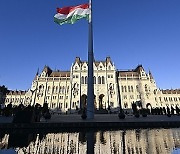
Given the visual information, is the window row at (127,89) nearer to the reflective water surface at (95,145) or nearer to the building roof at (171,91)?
the building roof at (171,91)

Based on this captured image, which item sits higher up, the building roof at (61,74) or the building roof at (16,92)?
the building roof at (61,74)

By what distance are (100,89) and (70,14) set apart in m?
55.6

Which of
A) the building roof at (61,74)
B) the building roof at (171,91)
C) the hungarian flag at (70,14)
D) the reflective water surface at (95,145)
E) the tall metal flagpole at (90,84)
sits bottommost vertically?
the reflective water surface at (95,145)

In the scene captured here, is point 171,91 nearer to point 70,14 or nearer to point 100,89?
point 100,89

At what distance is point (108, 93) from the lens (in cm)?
8000

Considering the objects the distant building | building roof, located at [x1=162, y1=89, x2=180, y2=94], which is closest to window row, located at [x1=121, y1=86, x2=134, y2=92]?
the distant building

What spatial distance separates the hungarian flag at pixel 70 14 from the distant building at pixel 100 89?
5397 cm

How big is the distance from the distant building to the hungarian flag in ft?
Result: 177

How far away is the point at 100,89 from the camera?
80.4 m

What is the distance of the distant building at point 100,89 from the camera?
7988cm

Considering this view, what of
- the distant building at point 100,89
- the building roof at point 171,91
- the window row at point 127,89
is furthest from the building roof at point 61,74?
the building roof at point 171,91

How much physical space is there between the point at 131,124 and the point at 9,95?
91.2 meters

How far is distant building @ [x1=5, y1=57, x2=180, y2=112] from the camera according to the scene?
3145 inches

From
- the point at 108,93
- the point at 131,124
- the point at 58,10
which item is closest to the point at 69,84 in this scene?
the point at 108,93
